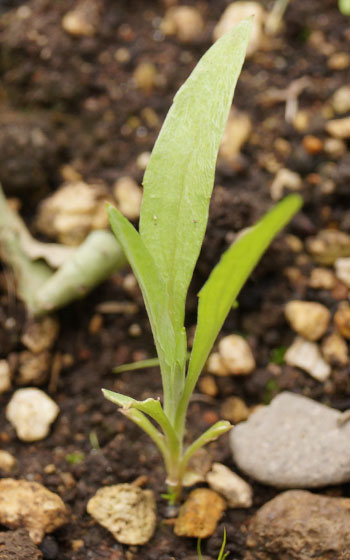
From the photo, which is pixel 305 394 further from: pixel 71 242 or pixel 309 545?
pixel 71 242

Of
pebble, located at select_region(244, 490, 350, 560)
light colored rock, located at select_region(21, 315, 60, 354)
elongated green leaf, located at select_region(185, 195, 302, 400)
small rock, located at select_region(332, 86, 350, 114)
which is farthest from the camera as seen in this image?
small rock, located at select_region(332, 86, 350, 114)

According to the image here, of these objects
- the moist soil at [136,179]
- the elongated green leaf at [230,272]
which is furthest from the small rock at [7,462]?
the elongated green leaf at [230,272]

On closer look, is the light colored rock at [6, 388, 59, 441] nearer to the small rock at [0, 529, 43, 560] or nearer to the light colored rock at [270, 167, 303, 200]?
the small rock at [0, 529, 43, 560]

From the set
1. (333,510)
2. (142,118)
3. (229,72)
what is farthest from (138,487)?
(142,118)

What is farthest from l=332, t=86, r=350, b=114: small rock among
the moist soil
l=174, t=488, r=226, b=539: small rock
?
l=174, t=488, r=226, b=539: small rock

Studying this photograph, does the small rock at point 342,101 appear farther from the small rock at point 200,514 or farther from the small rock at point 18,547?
the small rock at point 18,547

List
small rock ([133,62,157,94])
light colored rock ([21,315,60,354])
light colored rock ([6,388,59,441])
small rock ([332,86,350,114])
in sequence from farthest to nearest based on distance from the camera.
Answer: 1. small rock ([133,62,157,94])
2. small rock ([332,86,350,114])
3. light colored rock ([21,315,60,354])
4. light colored rock ([6,388,59,441])

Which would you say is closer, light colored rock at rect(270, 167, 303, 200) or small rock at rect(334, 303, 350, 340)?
small rock at rect(334, 303, 350, 340)

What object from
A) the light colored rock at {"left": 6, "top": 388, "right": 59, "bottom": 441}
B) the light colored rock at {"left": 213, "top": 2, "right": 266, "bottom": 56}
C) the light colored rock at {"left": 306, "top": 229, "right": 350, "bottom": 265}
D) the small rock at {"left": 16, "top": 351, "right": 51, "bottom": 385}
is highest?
the light colored rock at {"left": 213, "top": 2, "right": 266, "bottom": 56}
